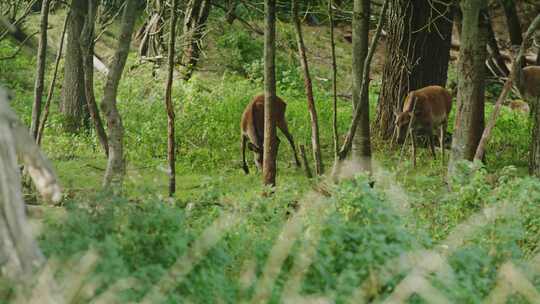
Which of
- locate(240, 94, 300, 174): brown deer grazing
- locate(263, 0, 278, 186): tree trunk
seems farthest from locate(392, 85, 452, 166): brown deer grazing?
locate(263, 0, 278, 186): tree trunk

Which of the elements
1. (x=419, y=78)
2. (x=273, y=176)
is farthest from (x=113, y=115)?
(x=419, y=78)

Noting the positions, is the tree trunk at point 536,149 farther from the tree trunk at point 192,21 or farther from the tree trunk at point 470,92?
the tree trunk at point 192,21

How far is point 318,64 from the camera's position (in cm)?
2186

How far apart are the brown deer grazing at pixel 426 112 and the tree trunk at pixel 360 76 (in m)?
3.08

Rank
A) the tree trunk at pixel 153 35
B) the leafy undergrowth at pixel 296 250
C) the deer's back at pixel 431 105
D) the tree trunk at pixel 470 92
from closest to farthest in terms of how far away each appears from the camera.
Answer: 1. the leafy undergrowth at pixel 296 250
2. the tree trunk at pixel 470 92
3. the deer's back at pixel 431 105
4. the tree trunk at pixel 153 35

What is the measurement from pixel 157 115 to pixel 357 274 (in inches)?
377

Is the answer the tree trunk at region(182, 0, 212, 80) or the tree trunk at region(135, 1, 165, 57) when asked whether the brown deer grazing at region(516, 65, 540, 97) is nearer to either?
the tree trunk at region(182, 0, 212, 80)

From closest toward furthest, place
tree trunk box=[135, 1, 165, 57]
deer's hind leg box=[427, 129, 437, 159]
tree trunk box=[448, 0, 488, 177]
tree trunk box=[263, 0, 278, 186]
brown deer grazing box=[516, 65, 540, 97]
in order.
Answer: tree trunk box=[263, 0, 278, 186]
tree trunk box=[448, 0, 488, 177]
deer's hind leg box=[427, 129, 437, 159]
brown deer grazing box=[516, 65, 540, 97]
tree trunk box=[135, 1, 165, 57]

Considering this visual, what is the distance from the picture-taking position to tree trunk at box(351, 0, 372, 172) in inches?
373

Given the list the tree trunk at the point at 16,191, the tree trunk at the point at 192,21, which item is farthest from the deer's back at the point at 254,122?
the tree trunk at the point at 16,191

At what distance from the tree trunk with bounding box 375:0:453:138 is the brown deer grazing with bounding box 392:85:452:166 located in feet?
1.71

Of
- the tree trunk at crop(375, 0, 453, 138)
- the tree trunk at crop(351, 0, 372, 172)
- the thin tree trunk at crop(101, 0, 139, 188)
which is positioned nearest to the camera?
the thin tree trunk at crop(101, 0, 139, 188)

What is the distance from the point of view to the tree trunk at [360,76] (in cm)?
947

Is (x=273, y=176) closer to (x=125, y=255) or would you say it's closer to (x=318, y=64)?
(x=125, y=255)
